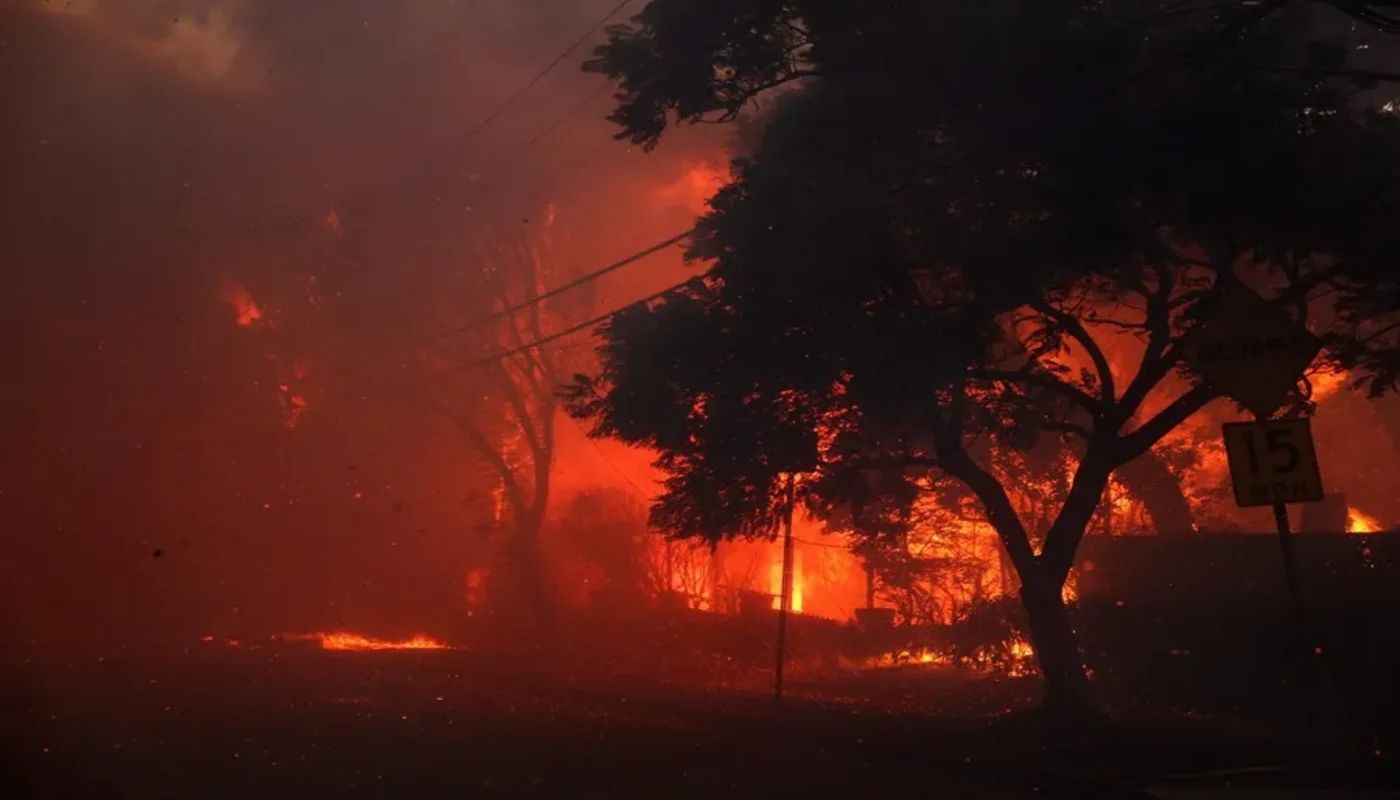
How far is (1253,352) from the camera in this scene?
9898mm

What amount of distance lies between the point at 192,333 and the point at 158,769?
2841 centimetres

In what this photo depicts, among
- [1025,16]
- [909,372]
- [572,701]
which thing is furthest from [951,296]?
[572,701]

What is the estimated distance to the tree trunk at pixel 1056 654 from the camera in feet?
48.8

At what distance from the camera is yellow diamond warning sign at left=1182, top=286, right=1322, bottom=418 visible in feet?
32.2

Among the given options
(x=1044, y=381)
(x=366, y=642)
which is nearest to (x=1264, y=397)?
(x=1044, y=381)

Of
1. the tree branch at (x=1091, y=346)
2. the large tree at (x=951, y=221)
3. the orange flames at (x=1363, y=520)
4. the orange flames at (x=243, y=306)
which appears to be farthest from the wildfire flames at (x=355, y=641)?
the orange flames at (x=1363, y=520)

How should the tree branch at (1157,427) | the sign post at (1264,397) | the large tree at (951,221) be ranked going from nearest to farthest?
the sign post at (1264,397) → the large tree at (951,221) → the tree branch at (1157,427)

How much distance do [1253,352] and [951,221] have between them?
396cm

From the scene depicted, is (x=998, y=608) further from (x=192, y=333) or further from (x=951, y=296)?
(x=192, y=333)

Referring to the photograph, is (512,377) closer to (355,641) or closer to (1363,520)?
(355,641)

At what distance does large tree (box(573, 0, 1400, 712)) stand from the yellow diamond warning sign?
1.38 meters

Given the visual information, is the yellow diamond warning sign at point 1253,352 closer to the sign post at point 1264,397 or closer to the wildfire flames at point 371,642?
the sign post at point 1264,397

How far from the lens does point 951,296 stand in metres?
14.8

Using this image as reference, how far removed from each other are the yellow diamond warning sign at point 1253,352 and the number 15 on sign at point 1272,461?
7.6 inches
